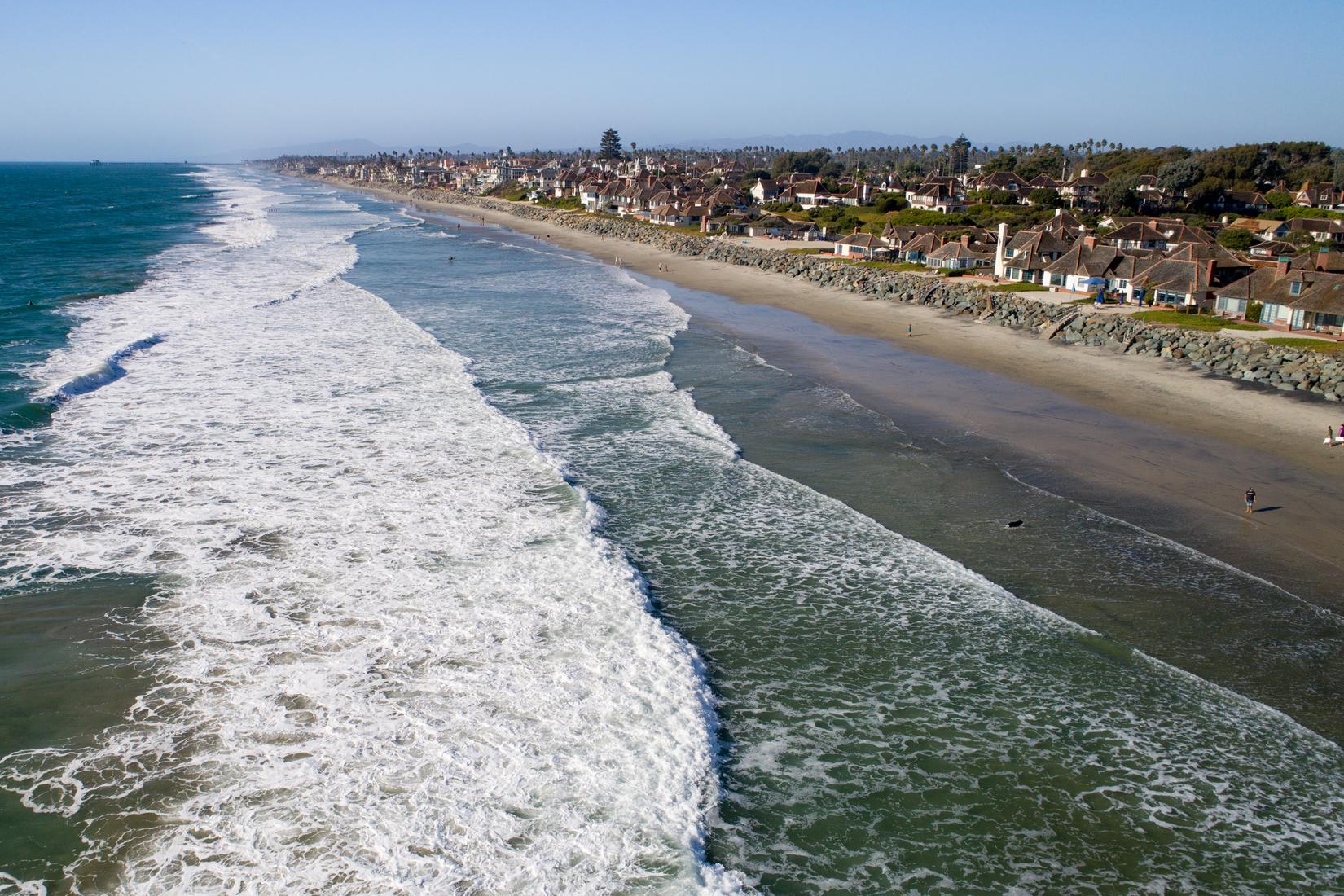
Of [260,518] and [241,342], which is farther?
[241,342]

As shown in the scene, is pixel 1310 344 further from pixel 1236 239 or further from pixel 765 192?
pixel 765 192

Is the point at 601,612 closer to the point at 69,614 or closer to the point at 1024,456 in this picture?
the point at 69,614

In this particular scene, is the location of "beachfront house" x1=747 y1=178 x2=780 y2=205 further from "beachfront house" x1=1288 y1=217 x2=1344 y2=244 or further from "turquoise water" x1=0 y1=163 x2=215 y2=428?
"turquoise water" x1=0 y1=163 x2=215 y2=428

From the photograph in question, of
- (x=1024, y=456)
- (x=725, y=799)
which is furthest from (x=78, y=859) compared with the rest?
(x=1024, y=456)

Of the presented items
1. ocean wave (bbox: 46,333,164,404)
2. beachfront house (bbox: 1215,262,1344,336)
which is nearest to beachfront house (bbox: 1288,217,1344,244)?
beachfront house (bbox: 1215,262,1344,336)

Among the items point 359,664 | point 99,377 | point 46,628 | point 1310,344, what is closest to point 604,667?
point 359,664
